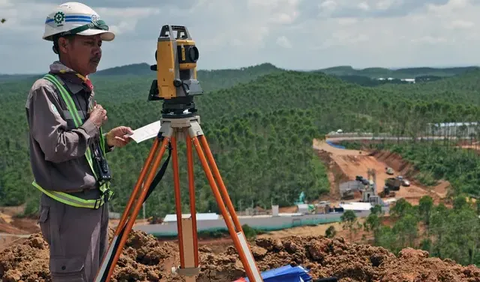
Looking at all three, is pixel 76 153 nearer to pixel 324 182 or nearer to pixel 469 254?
pixel 469 254

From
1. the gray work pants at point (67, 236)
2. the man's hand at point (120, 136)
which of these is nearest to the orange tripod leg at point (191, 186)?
the man's hand at point (120, 136)

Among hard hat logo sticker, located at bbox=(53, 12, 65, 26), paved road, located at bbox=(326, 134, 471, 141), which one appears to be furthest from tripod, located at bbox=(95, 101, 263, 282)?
paved road, located at bbox=(326, 134, 471, 141)

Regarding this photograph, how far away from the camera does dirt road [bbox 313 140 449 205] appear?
37.8m

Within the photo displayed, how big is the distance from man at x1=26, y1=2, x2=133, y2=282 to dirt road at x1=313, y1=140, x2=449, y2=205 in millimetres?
33999

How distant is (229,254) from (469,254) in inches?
724

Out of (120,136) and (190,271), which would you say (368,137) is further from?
(120,136)

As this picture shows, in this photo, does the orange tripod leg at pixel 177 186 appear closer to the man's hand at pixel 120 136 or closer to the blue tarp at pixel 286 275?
the man's hand at pixel 120 136

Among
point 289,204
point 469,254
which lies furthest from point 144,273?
point 289,204

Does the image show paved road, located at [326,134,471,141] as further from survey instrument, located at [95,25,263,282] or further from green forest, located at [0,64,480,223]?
survey instrument, located at [95,25,263,282]

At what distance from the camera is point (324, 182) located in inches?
1610

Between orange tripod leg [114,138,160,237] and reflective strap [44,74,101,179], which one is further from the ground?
reflective strap [44,74,101,179]

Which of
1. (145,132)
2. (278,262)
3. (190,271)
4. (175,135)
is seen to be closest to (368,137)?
(278,262)

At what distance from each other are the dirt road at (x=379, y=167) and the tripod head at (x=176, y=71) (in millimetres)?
33759

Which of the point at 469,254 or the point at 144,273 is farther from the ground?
the point at 144,273
